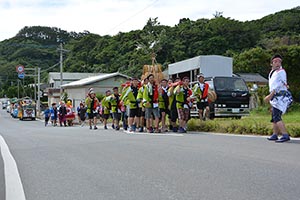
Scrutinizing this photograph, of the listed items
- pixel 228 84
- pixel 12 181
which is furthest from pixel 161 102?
pixel 12 181

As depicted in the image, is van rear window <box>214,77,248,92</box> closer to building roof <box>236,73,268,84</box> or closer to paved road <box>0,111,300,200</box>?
paved road <box>0,111,300,200</box>

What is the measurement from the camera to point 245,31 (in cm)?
7219

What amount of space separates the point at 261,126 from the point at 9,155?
6386mm

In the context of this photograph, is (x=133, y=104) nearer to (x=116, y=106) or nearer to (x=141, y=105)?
(x=141, y=105)

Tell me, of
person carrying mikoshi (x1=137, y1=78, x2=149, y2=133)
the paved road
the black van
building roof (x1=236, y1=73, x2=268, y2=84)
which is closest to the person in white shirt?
the paved road

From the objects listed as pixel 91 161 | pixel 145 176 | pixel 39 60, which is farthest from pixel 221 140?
pixel 39 60

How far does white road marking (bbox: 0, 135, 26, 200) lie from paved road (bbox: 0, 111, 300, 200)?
0.10 metres

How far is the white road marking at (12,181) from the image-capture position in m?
6.01

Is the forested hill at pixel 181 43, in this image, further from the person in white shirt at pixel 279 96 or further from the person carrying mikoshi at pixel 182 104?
the person in white shirt at pixel 279 96

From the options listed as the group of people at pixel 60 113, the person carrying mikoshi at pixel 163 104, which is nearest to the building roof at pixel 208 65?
the person carrying mikoshi at pixel 163 104

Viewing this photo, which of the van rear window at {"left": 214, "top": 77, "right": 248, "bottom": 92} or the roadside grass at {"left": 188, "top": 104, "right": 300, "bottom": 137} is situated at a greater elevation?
the van rear window at {"left": 214, "top": 77, "right": 248, "bottom": 92}

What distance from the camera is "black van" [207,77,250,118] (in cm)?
1947

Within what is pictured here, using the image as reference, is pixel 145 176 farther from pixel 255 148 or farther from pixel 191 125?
pixel 191 125

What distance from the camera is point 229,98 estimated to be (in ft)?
64.5
